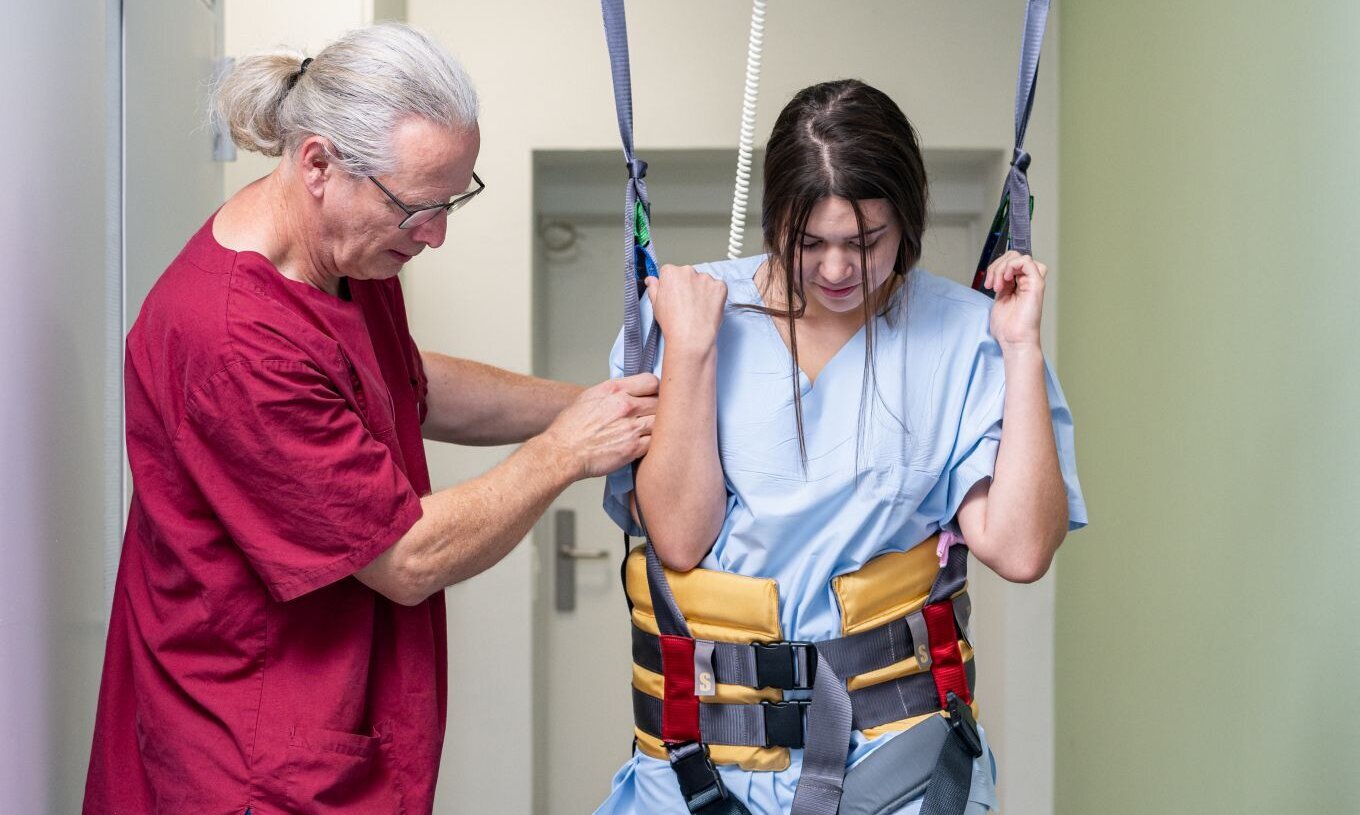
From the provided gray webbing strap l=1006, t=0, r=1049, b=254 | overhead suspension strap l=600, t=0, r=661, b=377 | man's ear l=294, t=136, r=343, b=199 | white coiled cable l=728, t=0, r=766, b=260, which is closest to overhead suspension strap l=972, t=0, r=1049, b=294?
gray webbing strap l=1006, t=0, r=1049, b=254

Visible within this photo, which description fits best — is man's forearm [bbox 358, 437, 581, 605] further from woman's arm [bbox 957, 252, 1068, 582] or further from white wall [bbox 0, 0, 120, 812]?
woman's arm [bbox 957, 252, 1068, 582]

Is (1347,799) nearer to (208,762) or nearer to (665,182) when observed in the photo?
(208,762)

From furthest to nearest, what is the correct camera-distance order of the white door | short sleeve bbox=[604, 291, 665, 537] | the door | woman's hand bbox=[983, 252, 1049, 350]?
the white door, the door, short sleeve bbox=[604, 291, 665, 537], woman's hand bbox=[983, 252, 1049, 350]

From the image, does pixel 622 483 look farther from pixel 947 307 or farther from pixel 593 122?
pixel 593 122

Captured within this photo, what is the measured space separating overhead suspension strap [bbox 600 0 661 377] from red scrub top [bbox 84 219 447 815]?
28 cm

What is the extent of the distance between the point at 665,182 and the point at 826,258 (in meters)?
1.93

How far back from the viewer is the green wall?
1.53 m

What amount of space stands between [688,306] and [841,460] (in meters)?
0.23

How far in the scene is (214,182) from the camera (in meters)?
1.97

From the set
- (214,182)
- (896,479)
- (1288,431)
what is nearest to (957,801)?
(896,479)

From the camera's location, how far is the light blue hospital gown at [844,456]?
1.37m

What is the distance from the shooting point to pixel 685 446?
4.44 feet

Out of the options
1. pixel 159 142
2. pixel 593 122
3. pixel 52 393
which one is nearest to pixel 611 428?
pixel 52 393

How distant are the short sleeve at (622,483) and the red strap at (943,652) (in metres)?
0.34
